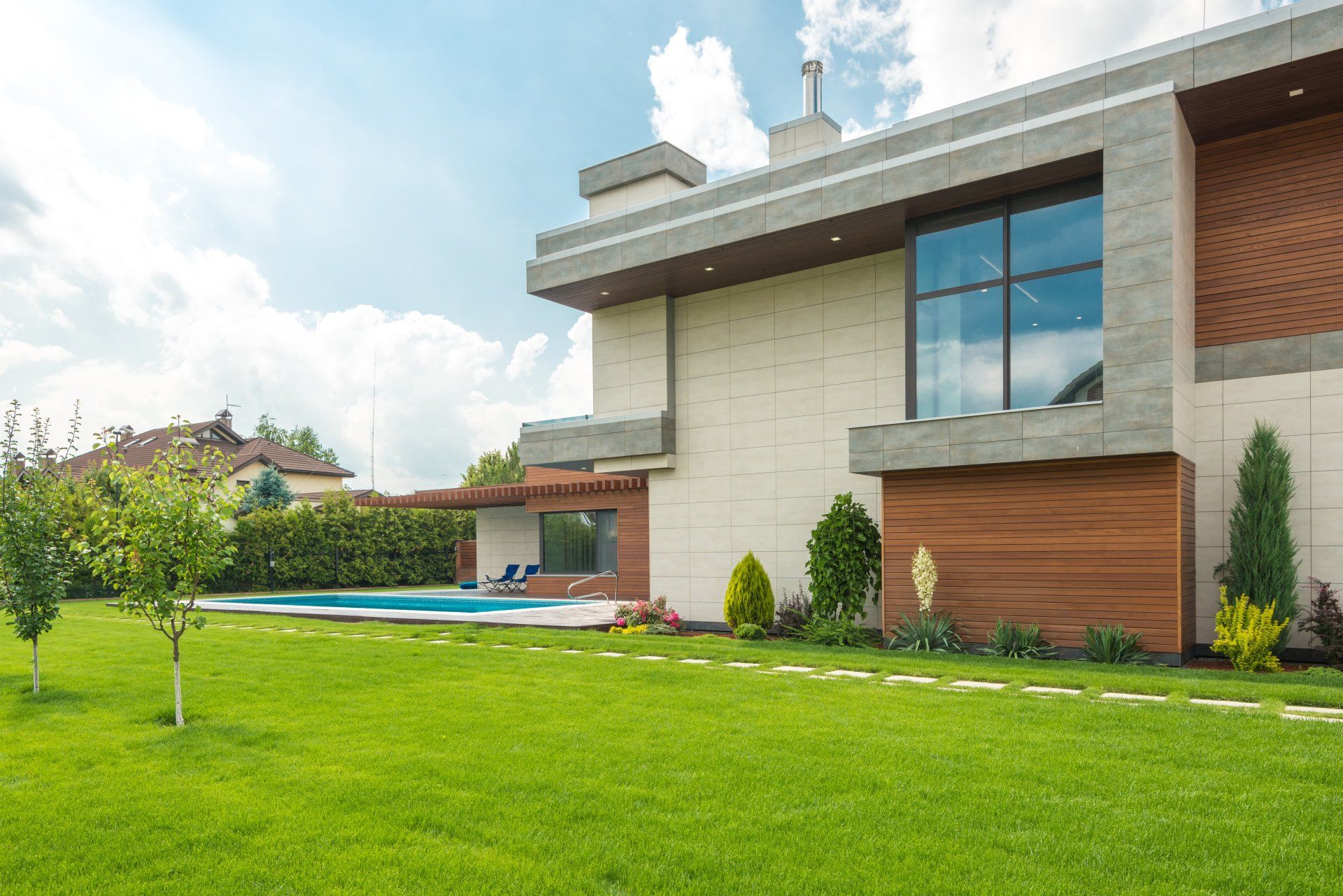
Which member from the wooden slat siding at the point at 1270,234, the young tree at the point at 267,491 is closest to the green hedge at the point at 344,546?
the young tree at the point at 267,491

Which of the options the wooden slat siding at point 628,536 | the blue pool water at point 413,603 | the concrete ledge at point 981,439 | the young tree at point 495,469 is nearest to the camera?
the concrete ledge at point 981,439

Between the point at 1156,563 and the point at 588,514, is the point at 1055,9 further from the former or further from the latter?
the point at 588,514

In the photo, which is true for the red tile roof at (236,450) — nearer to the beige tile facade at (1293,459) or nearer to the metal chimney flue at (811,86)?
the metal chimney flue at (811,86)

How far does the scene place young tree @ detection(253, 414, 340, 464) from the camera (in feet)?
231

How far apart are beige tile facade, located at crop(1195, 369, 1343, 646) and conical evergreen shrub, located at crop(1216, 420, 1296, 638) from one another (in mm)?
164

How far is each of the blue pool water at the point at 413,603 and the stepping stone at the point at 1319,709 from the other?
15239mm

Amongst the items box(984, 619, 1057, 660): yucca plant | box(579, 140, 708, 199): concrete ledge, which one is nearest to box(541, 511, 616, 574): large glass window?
box(579, 140, 708, 199): concrete ledge

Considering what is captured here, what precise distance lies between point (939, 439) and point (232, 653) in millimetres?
10072

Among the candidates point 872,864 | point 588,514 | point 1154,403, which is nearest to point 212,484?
point 872,864

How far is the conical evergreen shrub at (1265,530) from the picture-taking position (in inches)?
386

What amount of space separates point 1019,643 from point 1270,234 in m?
6.08

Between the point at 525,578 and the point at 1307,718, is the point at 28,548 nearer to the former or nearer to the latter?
the point at 1307,718

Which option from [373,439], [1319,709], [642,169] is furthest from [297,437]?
[1319,709]

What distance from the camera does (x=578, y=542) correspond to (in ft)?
76.4
